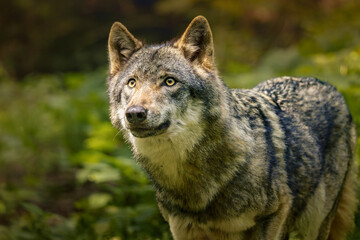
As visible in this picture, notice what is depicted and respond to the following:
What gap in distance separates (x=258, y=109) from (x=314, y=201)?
107cm

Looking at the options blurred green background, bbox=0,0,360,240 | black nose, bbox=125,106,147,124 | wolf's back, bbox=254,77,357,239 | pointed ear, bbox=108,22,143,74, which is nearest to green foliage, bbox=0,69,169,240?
blurred green background, bbox=0,0,360,240

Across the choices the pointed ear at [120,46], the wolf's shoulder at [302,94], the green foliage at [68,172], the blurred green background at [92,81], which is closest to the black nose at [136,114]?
the pointed ear at [120,46]

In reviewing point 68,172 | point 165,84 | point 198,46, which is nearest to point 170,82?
point 165,84

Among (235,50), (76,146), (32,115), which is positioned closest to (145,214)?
(76,146)

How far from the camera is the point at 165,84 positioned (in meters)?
3.50

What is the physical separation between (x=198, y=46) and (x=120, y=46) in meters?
0.76

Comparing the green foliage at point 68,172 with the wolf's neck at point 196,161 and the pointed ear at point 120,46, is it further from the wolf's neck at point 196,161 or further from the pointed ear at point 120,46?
the wolf's neck at point 196,161

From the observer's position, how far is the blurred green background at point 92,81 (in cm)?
555

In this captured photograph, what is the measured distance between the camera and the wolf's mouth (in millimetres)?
3199

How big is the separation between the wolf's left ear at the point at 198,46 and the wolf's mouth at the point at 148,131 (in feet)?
2.44

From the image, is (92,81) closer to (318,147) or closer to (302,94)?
(302,94)

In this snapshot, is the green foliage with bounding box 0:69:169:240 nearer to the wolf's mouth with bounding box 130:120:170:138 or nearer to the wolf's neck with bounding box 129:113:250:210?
the wolf's neck with bounding box 129:113:250:210

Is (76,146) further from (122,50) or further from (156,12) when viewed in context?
(156,12)

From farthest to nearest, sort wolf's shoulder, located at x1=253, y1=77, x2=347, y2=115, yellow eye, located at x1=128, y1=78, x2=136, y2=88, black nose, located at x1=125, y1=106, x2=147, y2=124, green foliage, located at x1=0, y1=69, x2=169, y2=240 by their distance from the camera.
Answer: green foliage, located at x1=0, y1=69, x2=169, y2=240
wolf's shoulder, located at x1=253, y1=77, x2=347, y2=115
yellow eye, located at x1=128, y1=78, x2=136, y2=88
black nose, located at x1=125, y1=106, x2=147, y2=124
